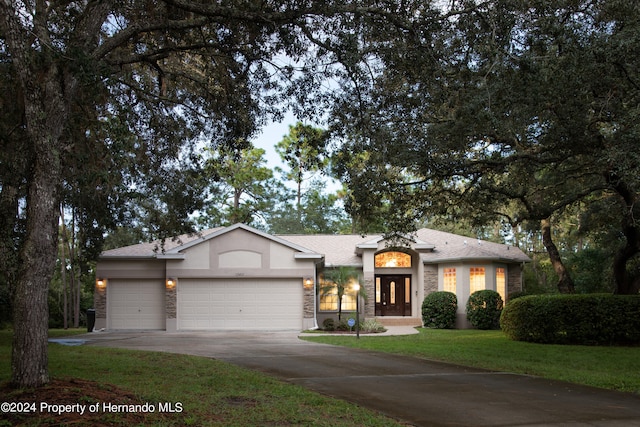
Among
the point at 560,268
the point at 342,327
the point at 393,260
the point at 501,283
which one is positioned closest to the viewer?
the point at 560,268

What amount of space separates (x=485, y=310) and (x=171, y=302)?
516 inches

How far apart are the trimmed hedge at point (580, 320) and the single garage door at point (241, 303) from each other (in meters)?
9.47

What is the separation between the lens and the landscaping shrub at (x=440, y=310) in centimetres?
2386

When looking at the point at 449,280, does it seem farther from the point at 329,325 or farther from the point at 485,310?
the point at 329,325

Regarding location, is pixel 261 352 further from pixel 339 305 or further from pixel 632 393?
pixel 339 305

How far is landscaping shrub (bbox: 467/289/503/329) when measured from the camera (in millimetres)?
23281

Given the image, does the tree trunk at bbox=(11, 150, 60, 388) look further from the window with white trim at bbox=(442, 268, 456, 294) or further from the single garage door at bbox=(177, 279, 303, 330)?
the window with white trim at bbox=(442, 268, 456, 294)

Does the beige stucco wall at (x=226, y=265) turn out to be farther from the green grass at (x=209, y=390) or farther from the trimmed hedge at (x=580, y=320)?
the green grass at (x=209, y=390)

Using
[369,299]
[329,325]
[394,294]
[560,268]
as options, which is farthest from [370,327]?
[560,268]

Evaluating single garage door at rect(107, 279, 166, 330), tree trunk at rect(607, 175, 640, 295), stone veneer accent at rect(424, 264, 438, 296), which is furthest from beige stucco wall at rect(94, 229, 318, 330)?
tree trunk at rect(607, 175, 640, 295)

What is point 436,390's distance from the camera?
8.98 metres

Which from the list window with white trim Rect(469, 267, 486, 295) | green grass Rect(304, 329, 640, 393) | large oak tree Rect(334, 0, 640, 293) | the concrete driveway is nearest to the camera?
the concrete driveway

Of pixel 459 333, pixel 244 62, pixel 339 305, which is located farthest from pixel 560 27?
pixel 339 305

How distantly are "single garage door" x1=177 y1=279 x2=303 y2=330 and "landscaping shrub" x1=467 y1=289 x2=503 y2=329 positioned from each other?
737 centimetres
